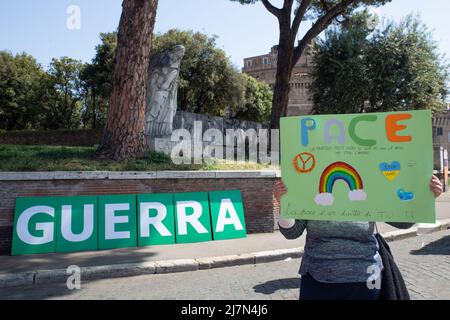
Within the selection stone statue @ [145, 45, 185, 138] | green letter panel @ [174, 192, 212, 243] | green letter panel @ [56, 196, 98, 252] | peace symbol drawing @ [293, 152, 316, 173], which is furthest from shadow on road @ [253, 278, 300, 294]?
stone statue @ [145, 45, 185, 138]

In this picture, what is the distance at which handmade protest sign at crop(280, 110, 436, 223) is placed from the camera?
2561mm

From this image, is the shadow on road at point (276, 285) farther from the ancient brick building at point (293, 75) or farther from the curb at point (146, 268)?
the ancient brick building at point (293, 75)

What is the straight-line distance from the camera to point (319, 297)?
8.71ft

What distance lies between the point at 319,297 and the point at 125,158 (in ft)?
27.3

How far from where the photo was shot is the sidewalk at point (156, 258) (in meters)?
6.79

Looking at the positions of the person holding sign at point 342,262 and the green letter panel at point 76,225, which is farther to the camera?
the green letter panel at point 76,225

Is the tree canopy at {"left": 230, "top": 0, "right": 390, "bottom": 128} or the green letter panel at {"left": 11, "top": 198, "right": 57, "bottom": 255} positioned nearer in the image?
the green letter panel at {"left": 11, "top": 198, "right": 57, "bottom": 255}

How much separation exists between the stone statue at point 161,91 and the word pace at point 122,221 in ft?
18.3

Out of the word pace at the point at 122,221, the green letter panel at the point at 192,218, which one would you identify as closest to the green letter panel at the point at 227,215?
the word pace at the point at 122,221

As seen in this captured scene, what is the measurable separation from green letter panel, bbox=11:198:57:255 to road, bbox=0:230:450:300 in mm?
1804

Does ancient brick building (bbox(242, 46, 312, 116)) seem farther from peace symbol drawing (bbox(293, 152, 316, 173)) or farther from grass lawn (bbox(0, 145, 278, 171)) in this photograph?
peace symbol drawing (bbox(293, 152, 316, 173))

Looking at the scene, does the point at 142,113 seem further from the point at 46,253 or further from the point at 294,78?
the point at 294,78

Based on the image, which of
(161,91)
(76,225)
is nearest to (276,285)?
(76,225)

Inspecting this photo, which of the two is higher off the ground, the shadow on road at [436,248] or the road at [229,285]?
the road at [229,285]
